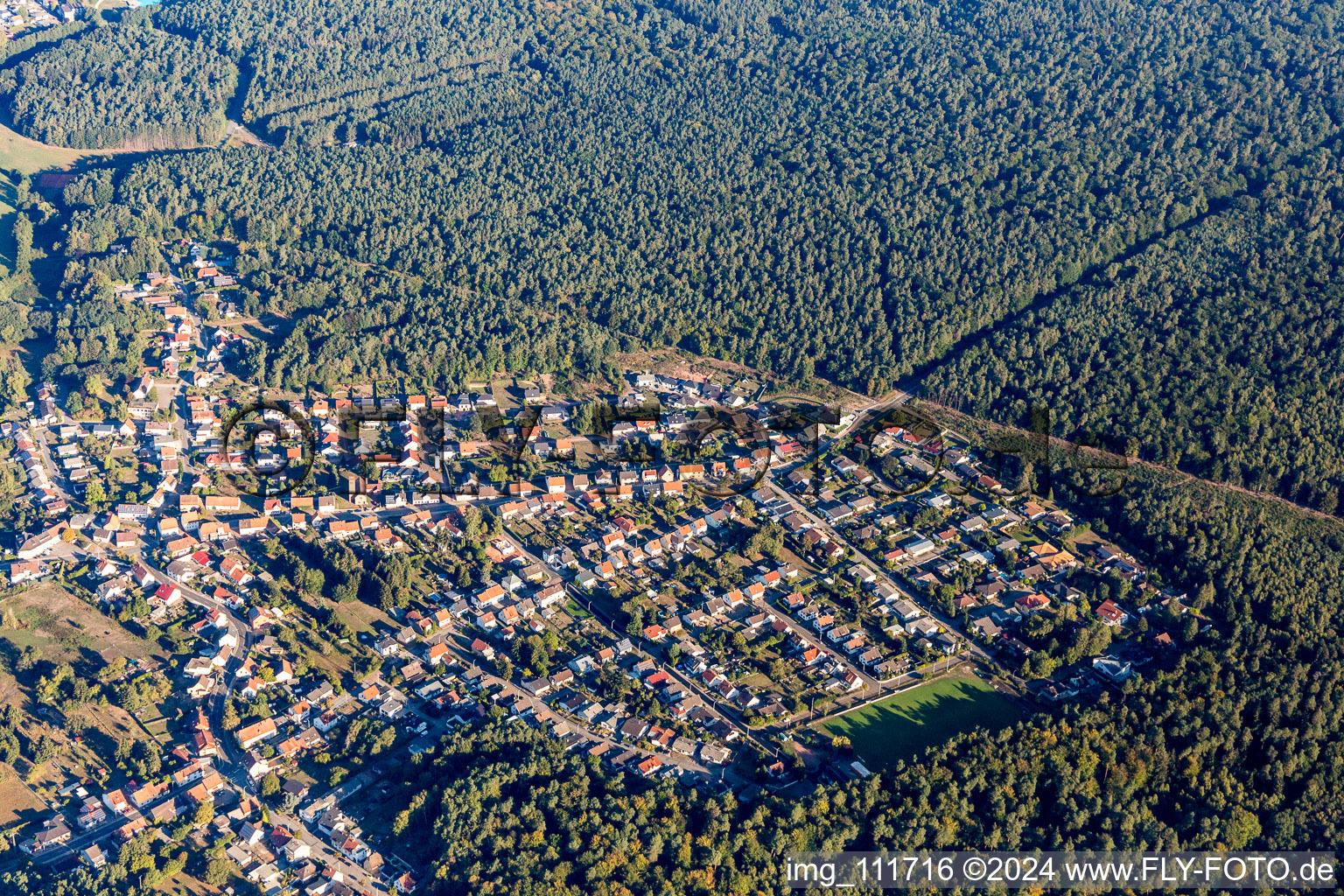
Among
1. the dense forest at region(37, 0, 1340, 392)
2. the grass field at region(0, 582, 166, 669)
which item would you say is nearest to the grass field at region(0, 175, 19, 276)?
the dense forest at region(37, 0, 1340, 392)

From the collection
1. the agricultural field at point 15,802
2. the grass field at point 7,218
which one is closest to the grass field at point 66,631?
the agricultural field at point 15,802

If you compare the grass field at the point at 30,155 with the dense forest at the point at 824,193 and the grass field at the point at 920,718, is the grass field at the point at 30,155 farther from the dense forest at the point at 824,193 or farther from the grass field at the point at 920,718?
the grass field at the point at 920,718

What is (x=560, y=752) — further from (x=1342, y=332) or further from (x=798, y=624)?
(x=1342, y=332)

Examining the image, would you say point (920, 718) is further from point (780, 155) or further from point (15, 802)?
point (780, 155)

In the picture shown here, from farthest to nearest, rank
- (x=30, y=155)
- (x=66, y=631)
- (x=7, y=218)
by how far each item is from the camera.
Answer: (x=30, y=155), (x=7, y=218), (x=66, y=631)

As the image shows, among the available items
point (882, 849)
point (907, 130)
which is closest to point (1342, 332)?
point (907, 130)

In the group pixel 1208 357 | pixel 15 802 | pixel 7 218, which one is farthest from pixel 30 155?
pixel 1208 357
